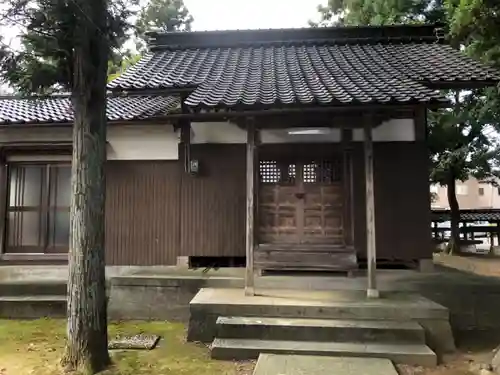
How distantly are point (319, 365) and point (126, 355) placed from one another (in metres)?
2.37

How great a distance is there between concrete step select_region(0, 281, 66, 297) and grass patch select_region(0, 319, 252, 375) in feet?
3.04

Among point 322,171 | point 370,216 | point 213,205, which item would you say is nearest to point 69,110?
point 213,205

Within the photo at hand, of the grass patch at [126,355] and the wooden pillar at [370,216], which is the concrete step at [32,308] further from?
the wooden pillar at [370,216]

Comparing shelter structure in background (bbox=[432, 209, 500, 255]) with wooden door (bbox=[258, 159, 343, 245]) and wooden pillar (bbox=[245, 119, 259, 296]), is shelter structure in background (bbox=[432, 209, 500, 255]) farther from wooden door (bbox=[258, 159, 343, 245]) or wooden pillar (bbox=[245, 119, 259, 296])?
wooden pillar (bbox=[245, 119, 259, 296])

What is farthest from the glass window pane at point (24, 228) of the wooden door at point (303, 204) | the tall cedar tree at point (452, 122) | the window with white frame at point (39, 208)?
the tall cedar tree at point (452, 122)

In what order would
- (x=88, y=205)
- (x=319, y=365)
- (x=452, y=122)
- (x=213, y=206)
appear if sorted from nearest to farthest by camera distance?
(x=88, y=205) < (x=319, y=365) < (x=213, y=206) < (x=452, y=122)

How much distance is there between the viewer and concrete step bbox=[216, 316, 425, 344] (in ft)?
17.7

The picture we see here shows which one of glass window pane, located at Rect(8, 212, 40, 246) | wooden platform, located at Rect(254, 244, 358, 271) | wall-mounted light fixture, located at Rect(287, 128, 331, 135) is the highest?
wall-mounted light fixture, located at Rect(287, 128, 331, 135)

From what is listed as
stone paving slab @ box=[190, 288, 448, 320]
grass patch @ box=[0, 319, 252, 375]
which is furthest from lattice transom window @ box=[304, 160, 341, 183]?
grass patch @ box=[0, 319, 252, 375]

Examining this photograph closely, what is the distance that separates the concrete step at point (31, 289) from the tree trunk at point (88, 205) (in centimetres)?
345

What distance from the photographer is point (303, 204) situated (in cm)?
757

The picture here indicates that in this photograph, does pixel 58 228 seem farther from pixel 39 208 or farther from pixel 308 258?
pixel 308 258

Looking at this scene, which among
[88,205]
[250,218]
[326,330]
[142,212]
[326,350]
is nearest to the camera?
[88,205]

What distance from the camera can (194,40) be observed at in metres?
10.7
